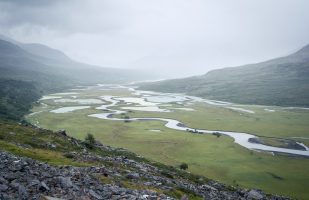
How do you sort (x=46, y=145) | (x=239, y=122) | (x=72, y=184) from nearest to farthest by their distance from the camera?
1. (x=72, y=184)
2. (x=46, y=145)
3. (x=239, y=122)

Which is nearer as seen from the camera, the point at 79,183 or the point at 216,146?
the point at 79,183

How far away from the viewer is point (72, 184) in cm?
3291

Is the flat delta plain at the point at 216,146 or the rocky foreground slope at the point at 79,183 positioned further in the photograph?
the flat delta plain at the point at 216,146

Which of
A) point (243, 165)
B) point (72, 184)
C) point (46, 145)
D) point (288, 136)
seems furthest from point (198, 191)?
point (288, 136)

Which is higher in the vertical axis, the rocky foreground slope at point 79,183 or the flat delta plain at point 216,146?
the rocky foreground slope at point 79,183

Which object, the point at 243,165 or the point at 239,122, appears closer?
the point at 243,165

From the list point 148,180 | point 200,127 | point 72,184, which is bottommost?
point 200,127

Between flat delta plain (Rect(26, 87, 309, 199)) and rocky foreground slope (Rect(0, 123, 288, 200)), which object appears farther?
flat delta plain (Rect(26, 87, 309, 199))

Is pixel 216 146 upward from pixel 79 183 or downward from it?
downward

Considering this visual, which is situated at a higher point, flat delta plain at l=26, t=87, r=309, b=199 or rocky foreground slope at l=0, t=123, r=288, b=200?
rocky foreground slope at l=0, t=123, r=288, b=200

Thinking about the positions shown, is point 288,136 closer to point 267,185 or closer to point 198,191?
point 267,185

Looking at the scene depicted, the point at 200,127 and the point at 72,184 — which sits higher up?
the point at 72,184

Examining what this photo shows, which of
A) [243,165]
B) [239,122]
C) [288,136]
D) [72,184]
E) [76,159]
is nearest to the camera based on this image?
[72,184]

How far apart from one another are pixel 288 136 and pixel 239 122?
132 ft
